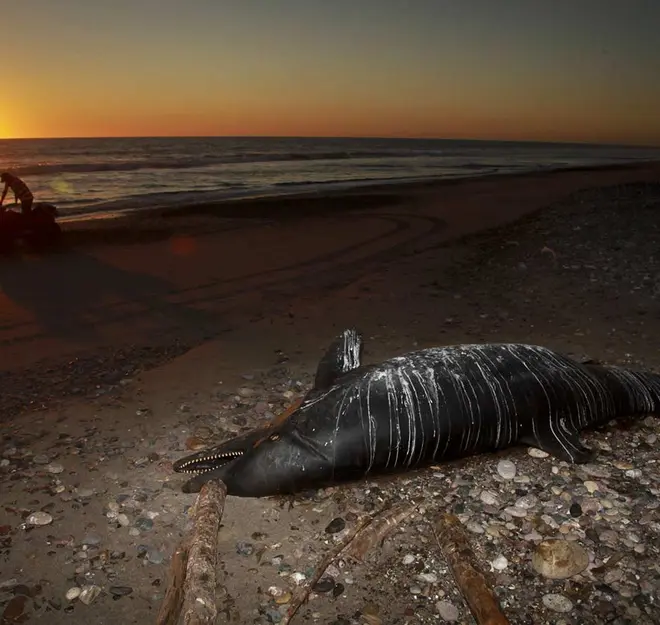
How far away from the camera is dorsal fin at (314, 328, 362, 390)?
5.03 metres

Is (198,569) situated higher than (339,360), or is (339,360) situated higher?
(339,360)

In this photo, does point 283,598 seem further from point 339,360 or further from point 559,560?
point 339,360

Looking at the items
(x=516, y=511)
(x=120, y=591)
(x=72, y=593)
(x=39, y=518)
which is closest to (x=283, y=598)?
(x=120, y=591)

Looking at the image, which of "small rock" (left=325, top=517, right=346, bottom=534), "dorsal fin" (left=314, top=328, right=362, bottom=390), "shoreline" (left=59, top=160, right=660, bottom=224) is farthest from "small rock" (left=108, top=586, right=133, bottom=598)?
"shoreline" (left=59, top=160, right=660, bottom=224)

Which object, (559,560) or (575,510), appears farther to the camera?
(575,510)

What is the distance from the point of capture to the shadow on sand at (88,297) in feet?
26.8

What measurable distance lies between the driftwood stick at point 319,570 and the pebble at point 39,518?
73.6 inches

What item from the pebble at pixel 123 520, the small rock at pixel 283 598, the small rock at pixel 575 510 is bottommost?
the small rock at pixel 283 598

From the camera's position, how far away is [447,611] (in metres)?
3.25

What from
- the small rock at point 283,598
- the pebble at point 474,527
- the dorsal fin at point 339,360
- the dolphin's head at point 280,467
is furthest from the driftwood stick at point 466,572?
the dorsal fin at point 339,360

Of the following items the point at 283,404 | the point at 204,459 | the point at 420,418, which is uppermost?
the point at 420,418

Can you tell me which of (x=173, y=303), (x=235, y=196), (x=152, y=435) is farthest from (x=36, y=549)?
(x=235, y=196)

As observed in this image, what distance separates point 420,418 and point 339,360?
118cm

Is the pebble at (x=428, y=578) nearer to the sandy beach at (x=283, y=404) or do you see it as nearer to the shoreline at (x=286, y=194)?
the sandy beach at (x=283, y=404)
